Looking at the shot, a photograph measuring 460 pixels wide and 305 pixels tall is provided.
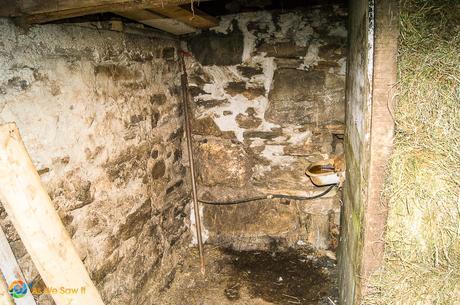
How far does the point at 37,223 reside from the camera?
46.4 inches

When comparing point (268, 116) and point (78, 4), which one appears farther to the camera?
point (268, 116)

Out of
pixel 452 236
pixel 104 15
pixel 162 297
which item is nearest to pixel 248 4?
pixel 104 15

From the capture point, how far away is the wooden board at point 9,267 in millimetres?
1253

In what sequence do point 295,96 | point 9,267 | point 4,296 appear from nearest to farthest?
point 4,296 < point 9,267 < point 295,96

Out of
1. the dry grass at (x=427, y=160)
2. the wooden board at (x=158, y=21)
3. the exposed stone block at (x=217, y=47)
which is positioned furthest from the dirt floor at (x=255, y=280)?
the wooden board at (x=158, y=21)

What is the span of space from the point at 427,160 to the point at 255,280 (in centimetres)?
197

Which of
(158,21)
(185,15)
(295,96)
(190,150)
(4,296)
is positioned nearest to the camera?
(4,296)

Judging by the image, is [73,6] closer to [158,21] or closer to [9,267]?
[158,21]

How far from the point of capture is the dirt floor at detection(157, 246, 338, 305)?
2.62 meters

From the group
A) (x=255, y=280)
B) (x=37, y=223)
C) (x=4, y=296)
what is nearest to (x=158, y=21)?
(x=37, y=223)

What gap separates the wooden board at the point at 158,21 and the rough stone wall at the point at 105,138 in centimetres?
16

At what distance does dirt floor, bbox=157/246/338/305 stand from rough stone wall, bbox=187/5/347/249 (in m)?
0.17

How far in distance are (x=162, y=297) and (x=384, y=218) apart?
1983 mm

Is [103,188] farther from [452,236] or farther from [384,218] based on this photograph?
[452,236]
